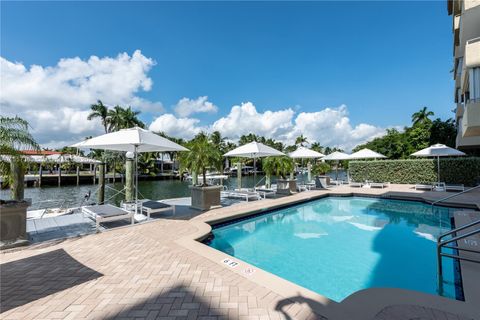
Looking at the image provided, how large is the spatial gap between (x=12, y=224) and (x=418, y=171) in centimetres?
2340

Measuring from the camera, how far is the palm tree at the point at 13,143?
5.24m

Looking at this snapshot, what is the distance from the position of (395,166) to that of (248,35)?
52.7 feet

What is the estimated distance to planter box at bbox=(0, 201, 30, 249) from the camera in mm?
5047

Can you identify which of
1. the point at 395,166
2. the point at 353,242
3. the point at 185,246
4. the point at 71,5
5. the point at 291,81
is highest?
the point at 291,81

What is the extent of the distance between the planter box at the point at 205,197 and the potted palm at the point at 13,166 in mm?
5250

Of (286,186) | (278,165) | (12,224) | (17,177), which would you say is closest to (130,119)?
(278,165)

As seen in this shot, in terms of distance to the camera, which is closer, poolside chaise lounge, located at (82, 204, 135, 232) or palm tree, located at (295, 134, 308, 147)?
poolside chaise lounge, located at (82, 204, 135, 232)

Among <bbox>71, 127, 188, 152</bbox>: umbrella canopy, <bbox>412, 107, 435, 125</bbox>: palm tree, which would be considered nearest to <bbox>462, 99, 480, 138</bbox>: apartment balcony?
<bbox>71, 127, 188, 152</bbox>: umbrella canopy

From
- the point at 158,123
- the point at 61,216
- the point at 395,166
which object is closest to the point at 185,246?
the point at 61,216

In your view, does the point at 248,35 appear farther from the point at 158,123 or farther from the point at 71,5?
the point at 158,123

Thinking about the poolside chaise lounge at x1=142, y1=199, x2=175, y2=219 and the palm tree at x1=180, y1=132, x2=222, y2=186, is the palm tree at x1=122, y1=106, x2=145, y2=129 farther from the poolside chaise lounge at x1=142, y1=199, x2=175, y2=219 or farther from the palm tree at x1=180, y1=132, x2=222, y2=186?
the poolside chaise lounge at x1=142, y1=199, x2=175, y2=219

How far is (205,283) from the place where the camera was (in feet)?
11.8

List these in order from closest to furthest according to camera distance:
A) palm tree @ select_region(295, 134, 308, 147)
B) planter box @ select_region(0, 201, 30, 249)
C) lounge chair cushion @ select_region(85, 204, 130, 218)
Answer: planter box @ select_region(0, 201, 30, 249), lounge chair cushion @ select_region(85, 204, 130, 218), palm tree @ select_region(295, 134, 308, 147)

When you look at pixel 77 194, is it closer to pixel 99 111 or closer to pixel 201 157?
pixel 99 111
